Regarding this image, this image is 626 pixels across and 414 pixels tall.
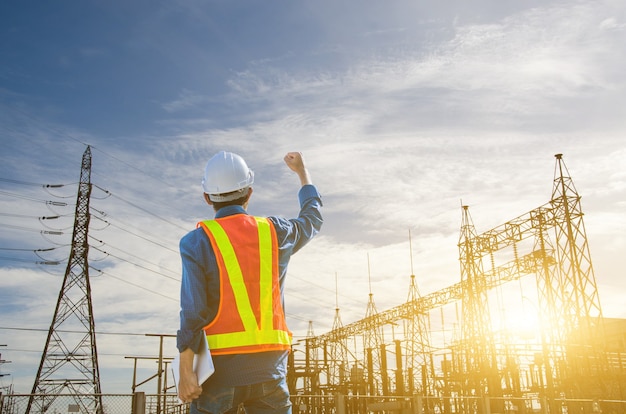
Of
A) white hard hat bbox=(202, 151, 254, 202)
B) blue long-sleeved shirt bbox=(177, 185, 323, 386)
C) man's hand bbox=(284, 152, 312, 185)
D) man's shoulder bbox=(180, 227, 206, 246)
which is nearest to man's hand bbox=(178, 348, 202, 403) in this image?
blue long-sleeved shirt bbox=(177, 185, 323, 386)

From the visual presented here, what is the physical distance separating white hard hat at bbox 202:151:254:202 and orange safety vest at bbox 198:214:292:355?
18 centimetres

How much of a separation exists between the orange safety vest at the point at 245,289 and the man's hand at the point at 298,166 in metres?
0.62

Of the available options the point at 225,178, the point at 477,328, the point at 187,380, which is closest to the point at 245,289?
the point at 187,380

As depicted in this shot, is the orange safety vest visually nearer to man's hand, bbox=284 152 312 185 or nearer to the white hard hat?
the white hard hat

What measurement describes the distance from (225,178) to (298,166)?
551mm

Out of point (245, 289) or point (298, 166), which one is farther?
point (298, 166)

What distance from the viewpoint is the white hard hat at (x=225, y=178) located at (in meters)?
2.28

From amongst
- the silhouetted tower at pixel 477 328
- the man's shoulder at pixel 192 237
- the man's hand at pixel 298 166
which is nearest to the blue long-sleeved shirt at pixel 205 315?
the man's shoulder at pixel 192 237

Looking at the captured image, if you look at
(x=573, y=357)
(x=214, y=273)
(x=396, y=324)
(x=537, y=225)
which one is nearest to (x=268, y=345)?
(x=214, y=273)

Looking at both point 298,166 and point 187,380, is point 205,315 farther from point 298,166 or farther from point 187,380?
point 298,166

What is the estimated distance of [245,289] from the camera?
2012mm

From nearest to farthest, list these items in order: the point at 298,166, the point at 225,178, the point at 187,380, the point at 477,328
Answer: the point at 187,380, the point at 225,178, the point at 298,166, the point at 477,328

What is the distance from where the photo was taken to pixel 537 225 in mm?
24984

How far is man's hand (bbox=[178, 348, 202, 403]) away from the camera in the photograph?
191cm
